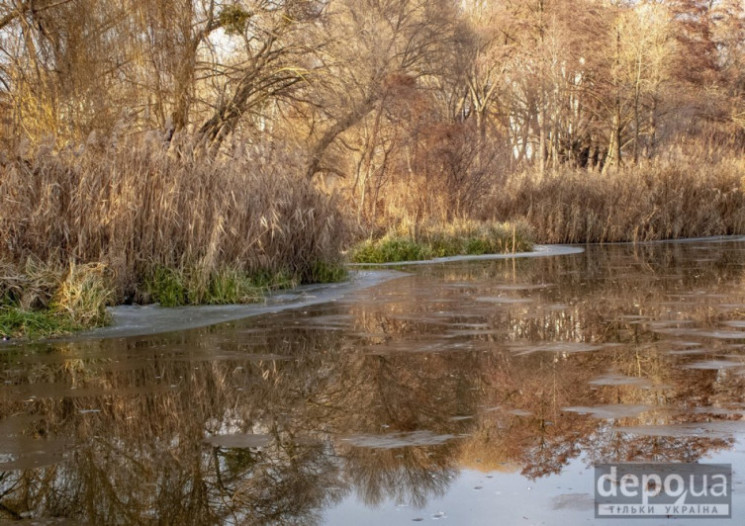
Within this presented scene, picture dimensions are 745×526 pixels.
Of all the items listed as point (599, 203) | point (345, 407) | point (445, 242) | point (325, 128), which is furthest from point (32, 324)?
point (325, 128)

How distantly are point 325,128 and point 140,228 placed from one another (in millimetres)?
20475

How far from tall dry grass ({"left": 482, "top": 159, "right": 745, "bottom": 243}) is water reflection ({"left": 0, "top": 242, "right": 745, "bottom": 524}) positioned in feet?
52.3

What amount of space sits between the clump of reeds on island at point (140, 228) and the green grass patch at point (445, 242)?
19.7ft

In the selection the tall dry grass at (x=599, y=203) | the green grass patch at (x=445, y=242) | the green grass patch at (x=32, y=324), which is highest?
the tall dry grass at (x=599, y=203)

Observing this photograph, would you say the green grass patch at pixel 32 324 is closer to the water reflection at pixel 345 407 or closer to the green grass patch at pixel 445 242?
the water reflection at pixel 345 407

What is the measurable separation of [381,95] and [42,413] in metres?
21.6

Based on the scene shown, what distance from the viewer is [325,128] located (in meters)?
31.4

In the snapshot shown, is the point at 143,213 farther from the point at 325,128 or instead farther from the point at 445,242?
the point at 325,128

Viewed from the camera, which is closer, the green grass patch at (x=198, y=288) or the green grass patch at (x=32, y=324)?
the green grass patch at (x=32, y=324)

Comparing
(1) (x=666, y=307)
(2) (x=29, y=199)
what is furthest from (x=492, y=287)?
(2) (x=29, y=199)

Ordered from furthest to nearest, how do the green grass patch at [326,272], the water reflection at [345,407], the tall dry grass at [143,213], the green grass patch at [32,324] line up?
the green grass patch at [326,272] → the tall dry grass at [143,213] → the green grass patch at [32,324] → the water reflection at [345,407]

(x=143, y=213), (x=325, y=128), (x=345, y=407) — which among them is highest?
(x=325, y=128)

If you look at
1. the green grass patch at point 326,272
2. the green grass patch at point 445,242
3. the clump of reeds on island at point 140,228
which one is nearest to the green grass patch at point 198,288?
the clump of reeds on island at point 140,228

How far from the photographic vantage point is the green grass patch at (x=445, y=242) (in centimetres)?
1972
